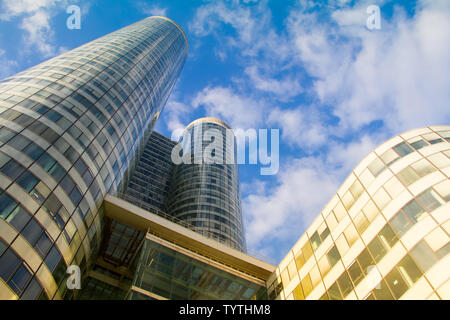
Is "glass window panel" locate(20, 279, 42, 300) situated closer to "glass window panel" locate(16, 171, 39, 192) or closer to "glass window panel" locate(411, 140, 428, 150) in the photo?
"glass window panel" locate(16, 171, 39, 192)

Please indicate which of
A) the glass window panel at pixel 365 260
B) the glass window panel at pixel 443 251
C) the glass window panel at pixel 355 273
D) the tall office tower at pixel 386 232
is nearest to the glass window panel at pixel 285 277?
the tall office tower at pixel 386 232

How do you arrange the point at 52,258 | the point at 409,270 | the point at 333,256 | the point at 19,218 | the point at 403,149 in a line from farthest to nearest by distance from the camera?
the point at 333,256
the point at 403,149
the point at 52,258
the point at 19,218
the point at 409,270

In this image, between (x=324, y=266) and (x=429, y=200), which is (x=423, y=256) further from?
(x=324, y=266)

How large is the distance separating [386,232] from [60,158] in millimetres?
29061

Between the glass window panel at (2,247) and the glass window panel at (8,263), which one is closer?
the glass window panel at (8,263)

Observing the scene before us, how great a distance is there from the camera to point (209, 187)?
280 ft

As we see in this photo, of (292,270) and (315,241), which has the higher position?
(315,241)

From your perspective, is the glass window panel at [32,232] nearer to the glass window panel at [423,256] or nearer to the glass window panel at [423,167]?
the glass window panel at [423,256]

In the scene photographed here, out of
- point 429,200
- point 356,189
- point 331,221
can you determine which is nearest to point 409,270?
point 429,200

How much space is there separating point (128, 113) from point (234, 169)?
62484mm

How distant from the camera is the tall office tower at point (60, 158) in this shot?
21.3 meters
